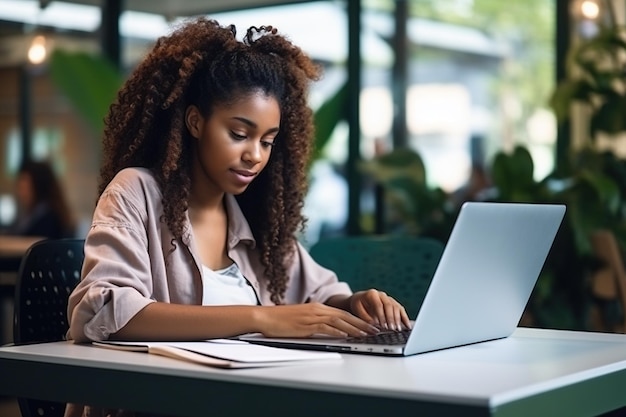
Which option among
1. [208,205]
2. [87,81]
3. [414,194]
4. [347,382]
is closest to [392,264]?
[208,205]

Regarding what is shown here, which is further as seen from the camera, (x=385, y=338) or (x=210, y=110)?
(x=210, y=110)

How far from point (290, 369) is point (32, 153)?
562 cm

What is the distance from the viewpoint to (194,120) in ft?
6.89

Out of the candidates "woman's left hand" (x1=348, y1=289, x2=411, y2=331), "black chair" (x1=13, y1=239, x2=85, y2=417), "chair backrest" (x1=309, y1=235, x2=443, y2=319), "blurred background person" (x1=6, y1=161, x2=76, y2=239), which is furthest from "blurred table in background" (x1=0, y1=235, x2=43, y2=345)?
"woman's left hand" (x1=348, y1=289, x2=411, y2=331)

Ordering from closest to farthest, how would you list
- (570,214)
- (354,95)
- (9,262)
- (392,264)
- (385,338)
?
(385,338) → (392,264) → (570,214) → (9,262) → (354,95)

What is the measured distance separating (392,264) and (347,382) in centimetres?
138

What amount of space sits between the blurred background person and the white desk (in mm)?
4545

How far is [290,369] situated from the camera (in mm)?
1467

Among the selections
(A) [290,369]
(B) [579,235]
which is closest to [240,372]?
(A) [290,369]

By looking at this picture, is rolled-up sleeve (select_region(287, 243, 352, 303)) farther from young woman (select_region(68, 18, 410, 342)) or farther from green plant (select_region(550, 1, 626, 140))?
green plant (select_region(550, 1, 626, 140))

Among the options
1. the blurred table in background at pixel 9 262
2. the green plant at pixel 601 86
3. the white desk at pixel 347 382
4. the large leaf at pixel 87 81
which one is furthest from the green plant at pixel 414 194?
the white desk at pixel 347 382

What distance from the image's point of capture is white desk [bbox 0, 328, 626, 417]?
129 centimetres

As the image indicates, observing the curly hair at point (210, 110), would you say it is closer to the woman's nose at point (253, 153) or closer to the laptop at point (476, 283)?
the woman's nose at point (253, 153)

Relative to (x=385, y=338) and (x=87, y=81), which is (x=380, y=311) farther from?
(x=87, y=81)
